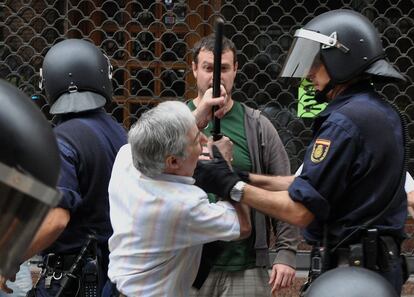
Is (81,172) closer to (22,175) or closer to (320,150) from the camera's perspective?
(320,150)

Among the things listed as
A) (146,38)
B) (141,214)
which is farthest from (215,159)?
(146,38)

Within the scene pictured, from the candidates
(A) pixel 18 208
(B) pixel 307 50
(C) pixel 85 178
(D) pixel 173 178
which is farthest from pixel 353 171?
(A) pixel 18 208

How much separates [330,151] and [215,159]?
0.37 meters

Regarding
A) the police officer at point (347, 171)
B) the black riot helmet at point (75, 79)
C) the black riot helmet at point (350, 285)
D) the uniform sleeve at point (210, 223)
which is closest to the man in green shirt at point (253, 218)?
the black riot helmet at point (75, 79)

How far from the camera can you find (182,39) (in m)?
5.94

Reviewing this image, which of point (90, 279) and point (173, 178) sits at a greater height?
point (173, 178)

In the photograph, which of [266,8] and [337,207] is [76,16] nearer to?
[266,8]

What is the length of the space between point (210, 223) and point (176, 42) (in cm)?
321

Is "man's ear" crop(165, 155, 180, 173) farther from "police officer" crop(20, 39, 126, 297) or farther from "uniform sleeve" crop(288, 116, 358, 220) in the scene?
"police officer" crop(20, 39, 126, 297)

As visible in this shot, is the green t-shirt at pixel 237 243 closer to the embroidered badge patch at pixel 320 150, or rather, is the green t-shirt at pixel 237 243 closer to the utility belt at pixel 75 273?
the utility belt at pixel 75 273

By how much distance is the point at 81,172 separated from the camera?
3379 mm

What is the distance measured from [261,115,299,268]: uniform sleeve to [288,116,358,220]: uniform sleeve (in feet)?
2.49

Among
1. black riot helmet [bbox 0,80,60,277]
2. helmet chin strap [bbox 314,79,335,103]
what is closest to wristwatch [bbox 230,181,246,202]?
helmet chin strap [bbox 314,79,335,103]

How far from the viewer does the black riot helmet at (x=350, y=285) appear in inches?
106
